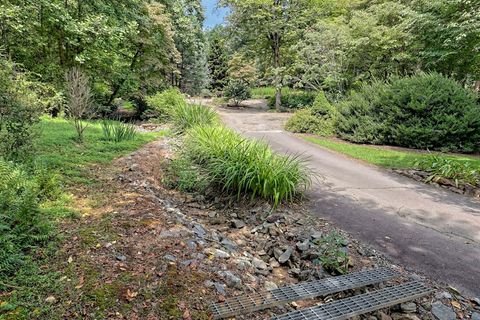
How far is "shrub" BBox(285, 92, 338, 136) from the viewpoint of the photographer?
37.9 ft

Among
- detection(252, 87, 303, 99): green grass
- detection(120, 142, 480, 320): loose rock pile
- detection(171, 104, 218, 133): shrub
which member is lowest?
detection(120, 142, 480, 320): loose rock pile

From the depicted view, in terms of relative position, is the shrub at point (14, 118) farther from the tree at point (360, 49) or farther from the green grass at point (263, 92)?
the green grass at point (263, 92)

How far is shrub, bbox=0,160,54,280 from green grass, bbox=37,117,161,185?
112 cm

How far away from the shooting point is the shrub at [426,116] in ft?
28.5

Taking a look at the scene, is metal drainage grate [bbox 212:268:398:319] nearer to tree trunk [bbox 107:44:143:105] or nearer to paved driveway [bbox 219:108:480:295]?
paved driveway [bbox 219:108:480:295]

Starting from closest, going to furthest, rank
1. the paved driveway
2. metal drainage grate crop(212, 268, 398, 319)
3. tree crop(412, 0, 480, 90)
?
metal drainage grate crop(212, 268, 398, 319)
the paved driveway
tree crop(412, 0, 480, 90)

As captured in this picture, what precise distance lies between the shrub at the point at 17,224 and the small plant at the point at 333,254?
2524 mm

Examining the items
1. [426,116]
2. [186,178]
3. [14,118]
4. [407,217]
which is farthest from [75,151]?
[426,116]

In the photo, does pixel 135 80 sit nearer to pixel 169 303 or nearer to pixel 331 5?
pixel 331 5

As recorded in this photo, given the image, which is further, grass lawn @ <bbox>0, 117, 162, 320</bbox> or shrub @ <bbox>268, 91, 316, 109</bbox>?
shrub @ <bbox>268, 91, 316, 109</bbox>

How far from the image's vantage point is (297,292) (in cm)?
254

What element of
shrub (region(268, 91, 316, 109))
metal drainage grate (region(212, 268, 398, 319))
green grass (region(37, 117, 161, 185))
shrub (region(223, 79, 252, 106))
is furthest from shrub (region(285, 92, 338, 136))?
shrub (region(223, 79, 252, 106))

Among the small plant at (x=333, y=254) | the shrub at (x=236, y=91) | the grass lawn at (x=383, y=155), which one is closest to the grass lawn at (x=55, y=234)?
the small plant at (x=333, y=254)

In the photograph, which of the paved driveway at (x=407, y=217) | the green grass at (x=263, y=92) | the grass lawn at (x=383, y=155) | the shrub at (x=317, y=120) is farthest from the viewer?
the green grass at (x=263, y=92)
